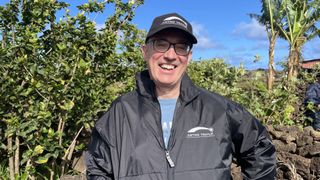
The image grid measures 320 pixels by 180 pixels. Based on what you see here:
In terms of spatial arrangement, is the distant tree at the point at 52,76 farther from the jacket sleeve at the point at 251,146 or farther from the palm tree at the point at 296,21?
the palm tree at the point at 296,21

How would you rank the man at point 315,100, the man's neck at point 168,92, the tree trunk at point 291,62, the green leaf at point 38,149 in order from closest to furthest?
the man's neck at point 168,92, the green leaf at point 38,149, the man at point 315,100, the tree trunk at point 291,62

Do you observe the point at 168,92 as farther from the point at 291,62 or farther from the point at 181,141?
the point at 291,62

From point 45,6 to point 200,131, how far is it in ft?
11.0

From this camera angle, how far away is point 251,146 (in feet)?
7.51

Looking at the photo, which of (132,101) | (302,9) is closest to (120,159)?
(132,101)

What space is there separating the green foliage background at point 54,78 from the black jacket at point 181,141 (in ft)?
7.51

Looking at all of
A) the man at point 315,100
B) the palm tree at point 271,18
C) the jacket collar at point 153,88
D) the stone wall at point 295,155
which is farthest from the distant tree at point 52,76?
the palm tree at point 271,18

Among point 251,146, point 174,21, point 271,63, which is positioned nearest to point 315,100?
point 271,63

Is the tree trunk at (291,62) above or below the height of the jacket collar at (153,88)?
above

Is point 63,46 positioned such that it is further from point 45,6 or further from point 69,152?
point 69,152

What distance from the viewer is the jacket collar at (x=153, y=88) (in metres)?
2.28

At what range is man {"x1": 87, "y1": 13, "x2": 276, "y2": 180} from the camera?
214 cm

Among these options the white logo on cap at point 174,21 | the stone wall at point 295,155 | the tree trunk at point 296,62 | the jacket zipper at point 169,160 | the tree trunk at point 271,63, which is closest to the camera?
the jacket zipper at point 169,160

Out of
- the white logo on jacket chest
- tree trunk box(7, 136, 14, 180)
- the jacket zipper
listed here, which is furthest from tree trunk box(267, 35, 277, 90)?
the jacket zipper
